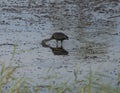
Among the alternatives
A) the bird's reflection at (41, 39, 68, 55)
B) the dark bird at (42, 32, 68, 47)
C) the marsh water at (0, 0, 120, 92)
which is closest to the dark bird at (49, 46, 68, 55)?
the bird's reflection at (41, 39, 68, 55)

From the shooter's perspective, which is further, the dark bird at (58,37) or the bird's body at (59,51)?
the dark bird at (58,37)

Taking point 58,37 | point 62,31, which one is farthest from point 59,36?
point 62,31

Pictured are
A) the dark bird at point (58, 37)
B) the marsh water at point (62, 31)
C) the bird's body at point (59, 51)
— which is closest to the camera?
the marsh water at point (62, 31)

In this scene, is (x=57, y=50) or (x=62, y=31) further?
(x=62, y=31)

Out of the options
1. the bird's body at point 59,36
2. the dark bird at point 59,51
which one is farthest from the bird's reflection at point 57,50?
the bird's body at point 59,36


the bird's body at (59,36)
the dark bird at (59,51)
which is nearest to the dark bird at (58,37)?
the bird's body at (59,36)

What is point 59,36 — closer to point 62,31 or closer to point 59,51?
point 59,51

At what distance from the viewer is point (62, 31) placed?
12328mm

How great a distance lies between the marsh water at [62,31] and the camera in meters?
9.28

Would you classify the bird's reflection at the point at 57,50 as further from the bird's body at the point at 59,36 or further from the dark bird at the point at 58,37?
the bird's body at the point at 59,36

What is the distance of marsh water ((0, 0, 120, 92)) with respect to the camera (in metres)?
9.28

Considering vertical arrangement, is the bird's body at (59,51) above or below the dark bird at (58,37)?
below

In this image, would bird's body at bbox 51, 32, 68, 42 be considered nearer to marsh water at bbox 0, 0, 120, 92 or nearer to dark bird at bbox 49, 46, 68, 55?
marsh water at bbox 0, 0, 120, 92

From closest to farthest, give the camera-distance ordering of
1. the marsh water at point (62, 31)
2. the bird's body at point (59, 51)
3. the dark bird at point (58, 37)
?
the marsh water at point (62, 31), the bird's body at point (59, 51), the dark bird at point (58, 37)
